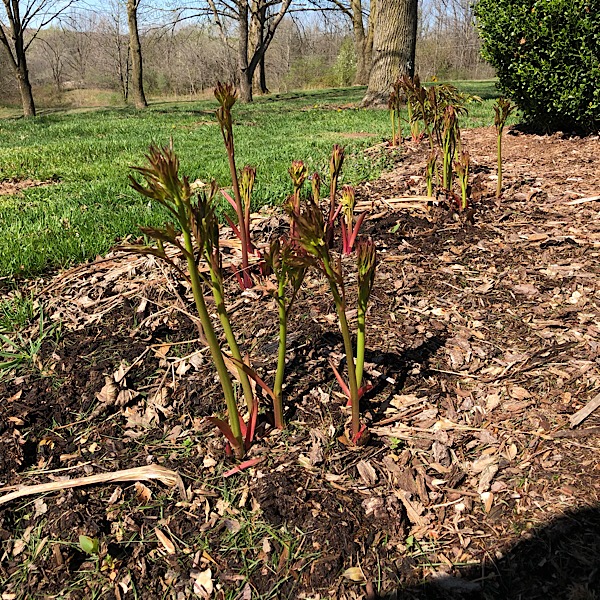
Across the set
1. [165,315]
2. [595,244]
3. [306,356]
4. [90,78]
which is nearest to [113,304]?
[165,315]

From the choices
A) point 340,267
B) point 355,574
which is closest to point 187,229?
point 340,267

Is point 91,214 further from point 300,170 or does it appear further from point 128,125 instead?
point 128,125

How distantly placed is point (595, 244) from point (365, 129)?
6.31m

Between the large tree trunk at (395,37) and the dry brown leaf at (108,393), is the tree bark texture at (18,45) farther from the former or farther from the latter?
the dry brown leaf at (108,393)

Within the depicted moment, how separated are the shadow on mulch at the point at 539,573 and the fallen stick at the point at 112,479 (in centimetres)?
79

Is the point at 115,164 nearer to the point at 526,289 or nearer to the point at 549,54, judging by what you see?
the point at 549,54

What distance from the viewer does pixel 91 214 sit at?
159 inches

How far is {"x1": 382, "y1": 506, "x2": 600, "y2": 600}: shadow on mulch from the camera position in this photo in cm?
130

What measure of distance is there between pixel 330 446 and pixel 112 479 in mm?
764

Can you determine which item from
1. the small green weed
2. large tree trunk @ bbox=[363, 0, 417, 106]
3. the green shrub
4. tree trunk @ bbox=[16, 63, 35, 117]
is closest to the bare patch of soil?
the small green weed

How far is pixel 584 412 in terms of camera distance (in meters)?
1.78

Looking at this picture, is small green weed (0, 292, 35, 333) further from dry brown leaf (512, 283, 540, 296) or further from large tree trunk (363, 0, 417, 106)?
large tree trunk (363, 0, 417, 106)

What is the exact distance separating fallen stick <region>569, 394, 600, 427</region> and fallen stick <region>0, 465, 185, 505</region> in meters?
1.40

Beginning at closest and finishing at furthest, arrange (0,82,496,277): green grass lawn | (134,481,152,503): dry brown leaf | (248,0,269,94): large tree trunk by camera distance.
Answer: (134,481,152,503): dry brown leaf
(0,82,496,277): green grass lawn
(248,0,269,94): large tree trunk
